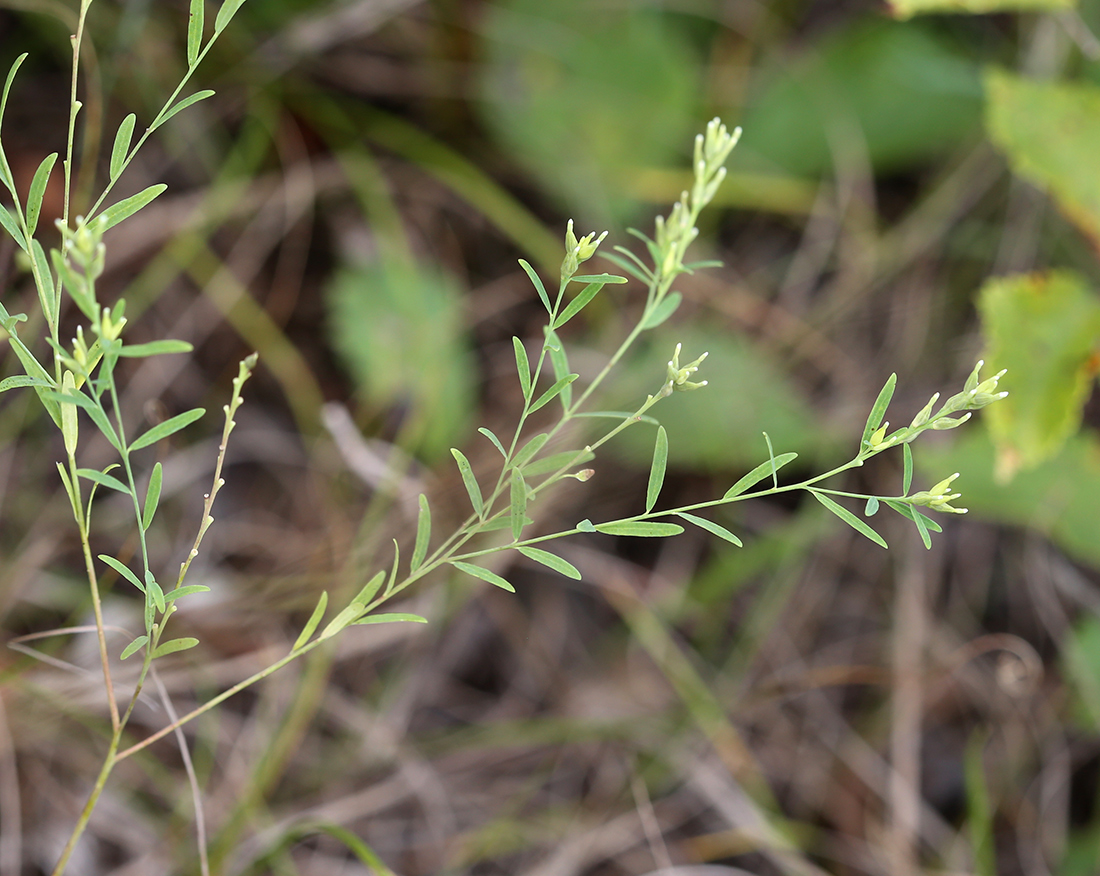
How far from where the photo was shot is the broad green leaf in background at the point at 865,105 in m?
1.63

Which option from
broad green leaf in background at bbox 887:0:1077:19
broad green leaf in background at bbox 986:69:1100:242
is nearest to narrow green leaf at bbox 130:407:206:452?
broad green leaf in background at bbox 887:0:1077:19

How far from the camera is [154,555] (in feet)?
4.44

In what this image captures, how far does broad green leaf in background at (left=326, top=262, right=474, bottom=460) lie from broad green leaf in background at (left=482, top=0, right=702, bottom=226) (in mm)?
298

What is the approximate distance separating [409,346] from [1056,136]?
3.21ft

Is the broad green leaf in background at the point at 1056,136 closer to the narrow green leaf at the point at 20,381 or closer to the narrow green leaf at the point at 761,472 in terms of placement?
the narrow green leaf at the point at 761,472

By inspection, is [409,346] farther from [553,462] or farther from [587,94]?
[553,462]

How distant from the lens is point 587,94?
65.4 inches

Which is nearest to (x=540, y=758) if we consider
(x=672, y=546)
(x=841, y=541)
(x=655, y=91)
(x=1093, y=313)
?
(x=672, y=546)

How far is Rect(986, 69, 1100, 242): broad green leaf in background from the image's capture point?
1180 millimetres

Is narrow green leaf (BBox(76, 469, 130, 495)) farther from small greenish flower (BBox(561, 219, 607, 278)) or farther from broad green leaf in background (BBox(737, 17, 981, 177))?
broad green leaf in background (BBox(737, 17, 981, 177))

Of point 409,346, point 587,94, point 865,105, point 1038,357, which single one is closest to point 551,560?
point 1038,357

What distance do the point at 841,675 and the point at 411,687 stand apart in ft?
2.14

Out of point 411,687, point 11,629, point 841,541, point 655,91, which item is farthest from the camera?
point 655,91

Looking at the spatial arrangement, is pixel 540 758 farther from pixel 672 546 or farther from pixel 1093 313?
pixel 1093 313
